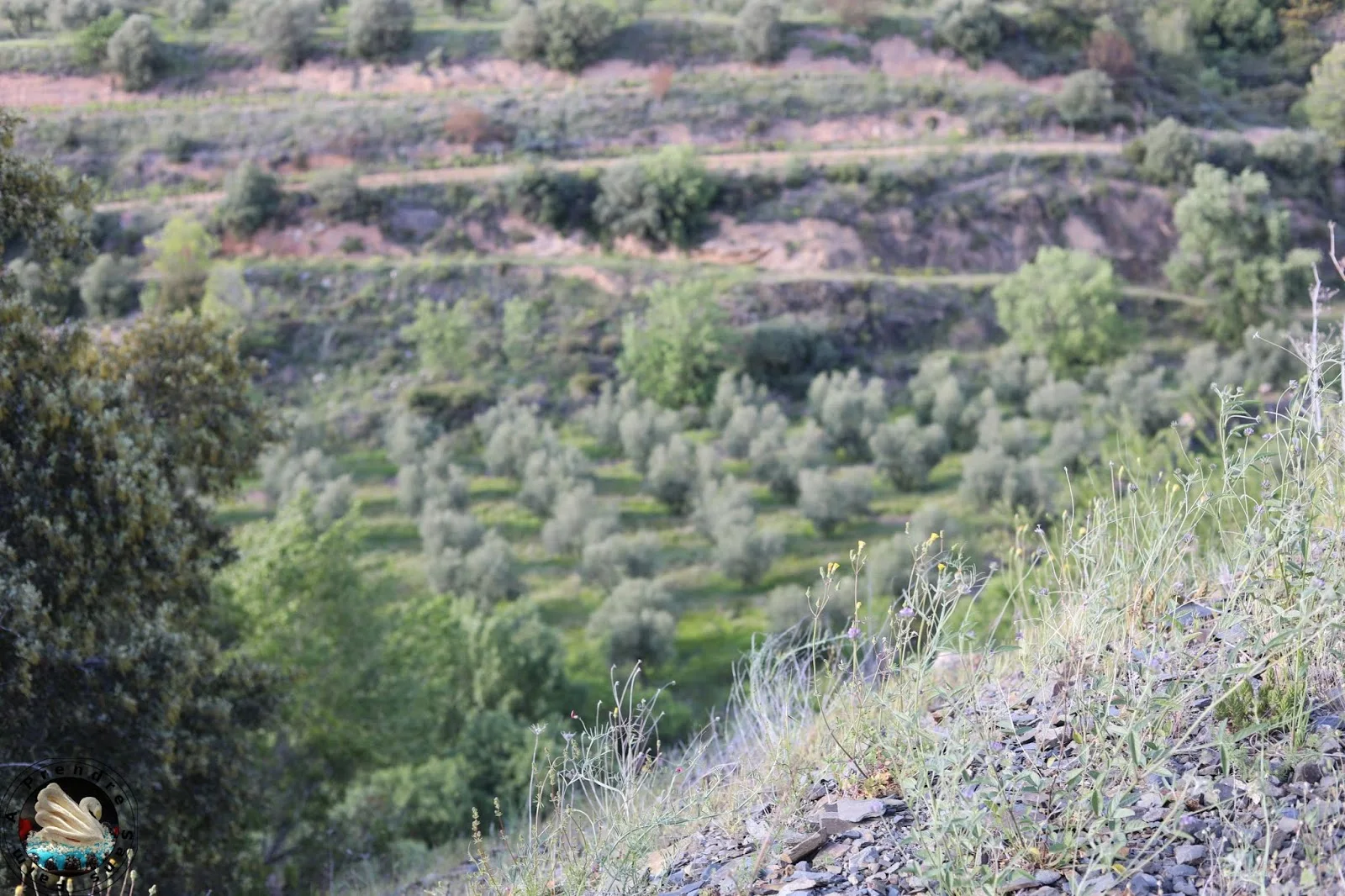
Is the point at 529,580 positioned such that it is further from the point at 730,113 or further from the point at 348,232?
the point at 730,113

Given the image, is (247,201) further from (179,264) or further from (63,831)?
(63,831)

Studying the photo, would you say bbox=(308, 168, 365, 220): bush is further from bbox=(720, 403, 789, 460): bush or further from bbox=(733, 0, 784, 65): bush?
bbox=(733, 0, 784, 65): bush

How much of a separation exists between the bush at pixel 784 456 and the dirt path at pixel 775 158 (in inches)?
731

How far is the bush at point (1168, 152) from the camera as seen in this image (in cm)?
4188

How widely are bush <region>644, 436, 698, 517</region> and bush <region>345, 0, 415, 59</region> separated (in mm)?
24292

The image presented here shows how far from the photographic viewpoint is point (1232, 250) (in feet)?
130

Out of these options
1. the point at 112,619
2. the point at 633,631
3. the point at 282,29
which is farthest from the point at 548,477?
the point at 282,29

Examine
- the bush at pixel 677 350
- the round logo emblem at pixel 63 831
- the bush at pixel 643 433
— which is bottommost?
the bush at pixel 643 433

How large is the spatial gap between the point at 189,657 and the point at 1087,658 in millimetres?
6255

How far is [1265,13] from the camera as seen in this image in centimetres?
2467

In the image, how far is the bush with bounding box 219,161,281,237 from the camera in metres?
41.0

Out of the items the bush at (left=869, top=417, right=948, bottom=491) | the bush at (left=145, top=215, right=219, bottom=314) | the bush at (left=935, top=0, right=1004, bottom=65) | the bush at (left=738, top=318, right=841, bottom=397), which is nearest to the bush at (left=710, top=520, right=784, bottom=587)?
the bush at (left=869, top=417, right=948, bottom=491)

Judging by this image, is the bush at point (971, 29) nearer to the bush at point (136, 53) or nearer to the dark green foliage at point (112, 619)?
the bush at point (136, 53)

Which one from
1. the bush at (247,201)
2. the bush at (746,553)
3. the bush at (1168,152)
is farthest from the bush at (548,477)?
the bush at (1168,152)
